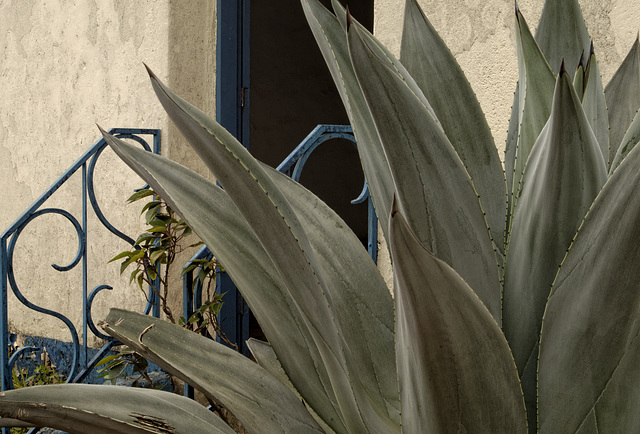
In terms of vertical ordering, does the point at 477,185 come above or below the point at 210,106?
below

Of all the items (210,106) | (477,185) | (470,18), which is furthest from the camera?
(210,106)

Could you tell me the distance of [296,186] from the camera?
65 cm

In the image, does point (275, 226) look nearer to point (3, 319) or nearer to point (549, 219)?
point (549, 219)

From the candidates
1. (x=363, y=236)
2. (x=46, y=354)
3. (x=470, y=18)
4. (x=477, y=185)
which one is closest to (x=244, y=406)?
(x=477, y=185)

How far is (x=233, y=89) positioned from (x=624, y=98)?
316 cm

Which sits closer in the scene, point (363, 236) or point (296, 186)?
point (296, 186)

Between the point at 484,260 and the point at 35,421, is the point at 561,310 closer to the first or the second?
the point at 484,260

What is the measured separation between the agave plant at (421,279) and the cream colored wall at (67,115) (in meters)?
3.24

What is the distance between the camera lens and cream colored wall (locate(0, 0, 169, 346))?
12.6 ft

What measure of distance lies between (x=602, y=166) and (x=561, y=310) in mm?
130

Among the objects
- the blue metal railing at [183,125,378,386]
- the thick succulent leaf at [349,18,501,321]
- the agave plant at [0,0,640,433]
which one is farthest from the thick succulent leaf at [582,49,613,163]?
the blue metal railing at [183,125,378,386]

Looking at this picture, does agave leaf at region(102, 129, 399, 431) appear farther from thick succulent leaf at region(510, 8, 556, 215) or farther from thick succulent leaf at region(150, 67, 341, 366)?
thick succulent leaf at region(510, 8, 556, 215)

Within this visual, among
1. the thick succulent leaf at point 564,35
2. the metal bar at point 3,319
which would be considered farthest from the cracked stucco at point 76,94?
the thick succulent leaf at point 564,35

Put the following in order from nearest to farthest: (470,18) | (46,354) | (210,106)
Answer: (470,18) < (210,106) < (46,354)
